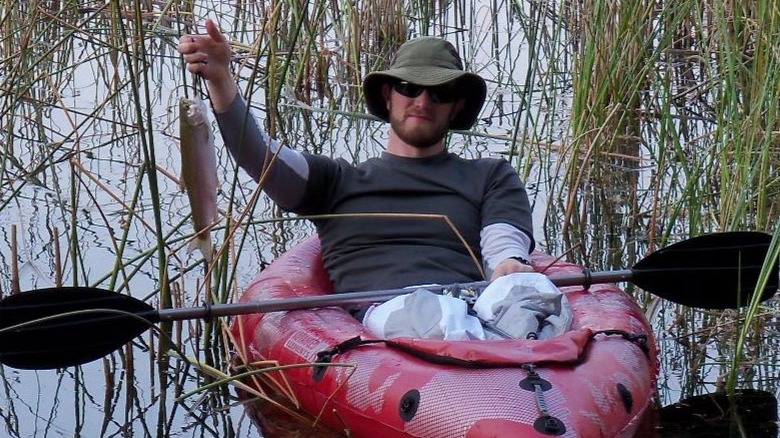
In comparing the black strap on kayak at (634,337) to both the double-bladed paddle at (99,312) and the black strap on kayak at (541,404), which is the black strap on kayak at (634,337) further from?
the black strap on kayak at (541,404)

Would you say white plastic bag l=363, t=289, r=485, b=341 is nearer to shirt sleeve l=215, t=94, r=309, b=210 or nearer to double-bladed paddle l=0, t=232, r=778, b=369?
double-bladed paddle l=0, t=232, r=778, b=369

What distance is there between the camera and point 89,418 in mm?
4016

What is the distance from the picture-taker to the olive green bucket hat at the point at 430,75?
4281 millimetres

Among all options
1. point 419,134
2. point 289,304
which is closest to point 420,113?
point 419,134

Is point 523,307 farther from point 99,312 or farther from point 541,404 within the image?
point 99,312

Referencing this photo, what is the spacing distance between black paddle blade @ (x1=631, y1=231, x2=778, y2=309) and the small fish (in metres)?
1.52

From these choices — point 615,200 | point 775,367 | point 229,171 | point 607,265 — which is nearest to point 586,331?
point 775,367

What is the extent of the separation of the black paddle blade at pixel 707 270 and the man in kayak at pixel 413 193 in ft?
1.45

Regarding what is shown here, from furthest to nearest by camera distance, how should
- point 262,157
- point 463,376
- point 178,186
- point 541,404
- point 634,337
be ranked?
point 178,186, point 262,157, point 634,337, point 463,376, point 541,404

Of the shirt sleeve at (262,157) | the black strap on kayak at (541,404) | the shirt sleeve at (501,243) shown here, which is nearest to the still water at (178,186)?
the shirt sleeve at (262,157)

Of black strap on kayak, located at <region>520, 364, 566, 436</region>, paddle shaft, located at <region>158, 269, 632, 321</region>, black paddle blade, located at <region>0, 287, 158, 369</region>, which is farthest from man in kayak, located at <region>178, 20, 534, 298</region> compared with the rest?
black strap on kayak, located at <region>520, 364, 566, 436</region>

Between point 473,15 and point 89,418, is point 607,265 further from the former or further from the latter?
point 473,15

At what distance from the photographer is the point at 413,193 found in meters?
4.30

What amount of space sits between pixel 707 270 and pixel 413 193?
93 cm
